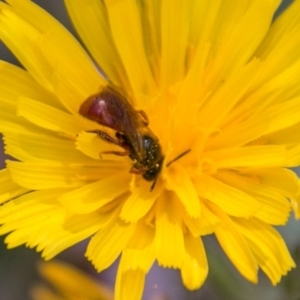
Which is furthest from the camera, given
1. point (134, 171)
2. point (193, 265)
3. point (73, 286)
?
point (73, 286)

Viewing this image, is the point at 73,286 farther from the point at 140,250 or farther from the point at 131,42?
the point at 131,42

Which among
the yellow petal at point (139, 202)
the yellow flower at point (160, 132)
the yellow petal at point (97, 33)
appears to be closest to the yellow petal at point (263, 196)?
the yellow flower at point (160, 132)

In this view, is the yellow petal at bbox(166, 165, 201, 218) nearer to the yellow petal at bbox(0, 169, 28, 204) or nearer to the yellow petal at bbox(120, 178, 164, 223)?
the yellow petal at bbox(120, 178, 164, 223)

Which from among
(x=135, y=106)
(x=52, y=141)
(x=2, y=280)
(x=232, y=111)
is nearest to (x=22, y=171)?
(x=52, y=141)

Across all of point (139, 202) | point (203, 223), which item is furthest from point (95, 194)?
point (203, 223)

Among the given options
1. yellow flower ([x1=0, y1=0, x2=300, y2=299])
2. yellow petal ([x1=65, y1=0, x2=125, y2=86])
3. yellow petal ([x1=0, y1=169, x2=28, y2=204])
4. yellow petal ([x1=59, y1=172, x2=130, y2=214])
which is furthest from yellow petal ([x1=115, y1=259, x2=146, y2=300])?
yellow petal ([x1=65, y1=0, x2=125, y2=86])

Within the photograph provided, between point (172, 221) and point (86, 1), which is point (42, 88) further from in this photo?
point (172, 221)

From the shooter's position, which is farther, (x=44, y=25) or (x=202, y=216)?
(x=44, y=25)
